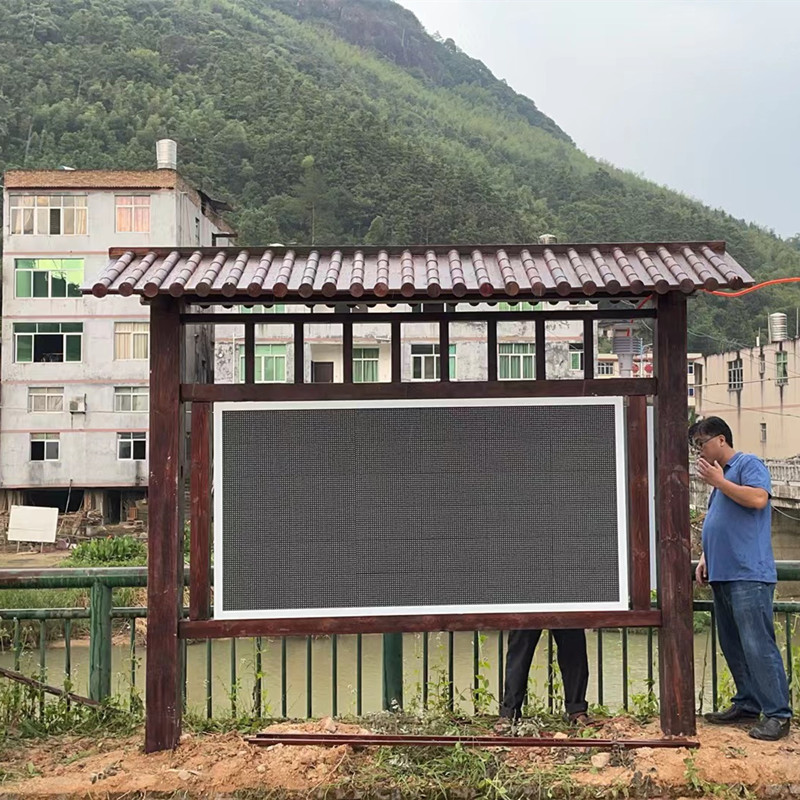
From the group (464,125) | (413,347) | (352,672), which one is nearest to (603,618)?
(352,672)

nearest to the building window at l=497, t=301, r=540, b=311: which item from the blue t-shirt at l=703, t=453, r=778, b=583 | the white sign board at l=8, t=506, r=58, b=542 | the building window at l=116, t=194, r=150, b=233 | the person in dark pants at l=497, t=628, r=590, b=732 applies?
the blue t-shirt at l=703, t=453, r=778, b=583

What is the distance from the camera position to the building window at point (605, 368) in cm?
3500

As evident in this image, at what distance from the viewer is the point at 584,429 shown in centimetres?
443

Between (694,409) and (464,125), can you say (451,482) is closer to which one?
(694,409)

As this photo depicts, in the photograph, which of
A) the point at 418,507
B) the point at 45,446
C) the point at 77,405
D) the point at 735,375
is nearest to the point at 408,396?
the point at 418,507

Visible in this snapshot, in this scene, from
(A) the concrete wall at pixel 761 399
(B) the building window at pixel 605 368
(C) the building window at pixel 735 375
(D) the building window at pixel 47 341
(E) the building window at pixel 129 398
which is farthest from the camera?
(B) the building window at pixel 605 368

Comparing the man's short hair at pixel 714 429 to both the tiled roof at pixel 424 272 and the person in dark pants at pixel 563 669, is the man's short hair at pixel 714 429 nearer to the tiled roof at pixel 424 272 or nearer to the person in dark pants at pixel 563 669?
the tiled roof at pixel 424 272

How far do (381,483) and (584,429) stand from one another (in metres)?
1.01

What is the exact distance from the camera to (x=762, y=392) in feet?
103

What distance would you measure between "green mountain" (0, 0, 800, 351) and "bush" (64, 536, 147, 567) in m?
19.8

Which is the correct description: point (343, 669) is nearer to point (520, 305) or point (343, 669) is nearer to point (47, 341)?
point (520, 305)

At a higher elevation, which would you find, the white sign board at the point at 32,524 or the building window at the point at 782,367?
the building window at the point at 782,367

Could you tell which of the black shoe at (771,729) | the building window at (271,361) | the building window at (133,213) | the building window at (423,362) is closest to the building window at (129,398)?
the building window at (271,361)

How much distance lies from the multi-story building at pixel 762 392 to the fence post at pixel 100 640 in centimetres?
2744
